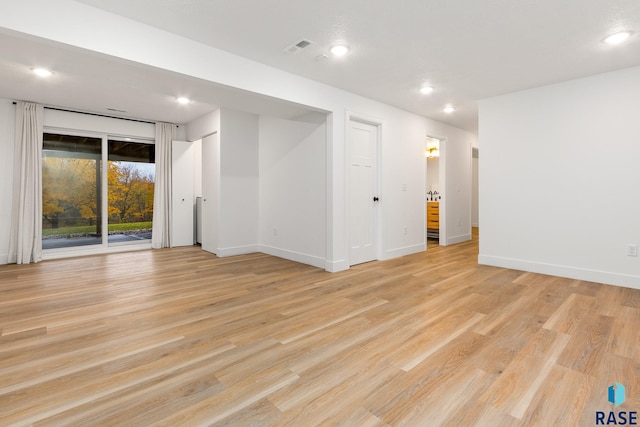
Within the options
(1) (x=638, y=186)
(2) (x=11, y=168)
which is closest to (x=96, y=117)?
(2) (x=11, y=168)

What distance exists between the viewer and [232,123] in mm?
5355

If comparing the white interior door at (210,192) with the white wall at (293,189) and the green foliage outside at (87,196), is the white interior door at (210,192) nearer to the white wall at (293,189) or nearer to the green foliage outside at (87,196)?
the white wall at (293,189)

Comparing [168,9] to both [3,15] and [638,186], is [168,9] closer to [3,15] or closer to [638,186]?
[3,15]

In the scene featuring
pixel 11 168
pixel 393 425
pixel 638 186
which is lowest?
pixel 393 425

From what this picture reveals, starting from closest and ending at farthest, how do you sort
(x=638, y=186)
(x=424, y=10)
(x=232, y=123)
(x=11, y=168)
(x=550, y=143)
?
(x=424, y=10), (x=638, y=186), (x=550, y=143), (x=11, y=168), (x=232, y=123)

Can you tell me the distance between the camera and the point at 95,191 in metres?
5.70

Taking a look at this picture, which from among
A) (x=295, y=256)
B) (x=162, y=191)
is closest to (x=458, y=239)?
(x=295, y=256)

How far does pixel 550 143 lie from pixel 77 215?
297 inches

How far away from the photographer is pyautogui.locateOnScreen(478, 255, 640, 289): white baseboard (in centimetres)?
349

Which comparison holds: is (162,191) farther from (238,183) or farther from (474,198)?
(474,198)

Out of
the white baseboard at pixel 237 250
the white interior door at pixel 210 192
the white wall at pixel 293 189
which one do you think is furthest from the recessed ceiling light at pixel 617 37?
the white baseboard at pixel 237 250

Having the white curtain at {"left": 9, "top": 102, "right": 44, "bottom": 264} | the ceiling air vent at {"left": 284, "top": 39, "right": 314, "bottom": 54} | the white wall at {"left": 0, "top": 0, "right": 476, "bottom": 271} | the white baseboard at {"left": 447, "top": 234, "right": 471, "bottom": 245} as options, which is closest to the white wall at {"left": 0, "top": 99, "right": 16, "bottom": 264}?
the white curtain at {"left": 9, "top": 102, "right": 44, "bottom": 264}

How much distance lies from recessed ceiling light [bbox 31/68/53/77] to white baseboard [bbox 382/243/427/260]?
499 centimetres

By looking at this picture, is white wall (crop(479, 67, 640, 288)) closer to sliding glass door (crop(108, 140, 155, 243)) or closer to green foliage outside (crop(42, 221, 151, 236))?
sliding glass door (crop(108, 140, 155, 243))
